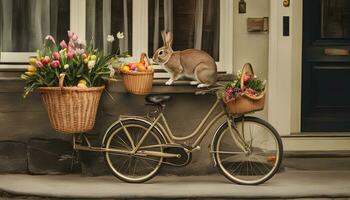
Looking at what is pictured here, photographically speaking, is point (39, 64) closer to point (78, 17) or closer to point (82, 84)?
point (82, 84)

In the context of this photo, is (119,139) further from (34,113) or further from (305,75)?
(305,75)

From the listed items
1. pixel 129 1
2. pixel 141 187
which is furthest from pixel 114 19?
pixel 141 187

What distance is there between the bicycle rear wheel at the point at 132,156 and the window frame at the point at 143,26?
2.50 feet

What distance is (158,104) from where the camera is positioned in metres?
8.20

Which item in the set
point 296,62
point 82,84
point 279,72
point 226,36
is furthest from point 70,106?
point 296,62

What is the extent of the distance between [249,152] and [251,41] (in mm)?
1333

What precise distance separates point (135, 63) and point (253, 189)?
1680mm

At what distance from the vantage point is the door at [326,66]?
9.27 metres

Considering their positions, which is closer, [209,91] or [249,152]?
[249,152]

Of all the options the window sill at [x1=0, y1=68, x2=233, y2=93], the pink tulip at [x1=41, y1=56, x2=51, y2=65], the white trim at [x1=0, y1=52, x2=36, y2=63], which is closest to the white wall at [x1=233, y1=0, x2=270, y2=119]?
the window sill at [x1=0, y1=68, x2=233, y2=93]

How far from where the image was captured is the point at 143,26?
347 inches

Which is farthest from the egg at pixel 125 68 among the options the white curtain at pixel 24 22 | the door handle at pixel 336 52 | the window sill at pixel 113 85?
the door handle at pixel 336 52

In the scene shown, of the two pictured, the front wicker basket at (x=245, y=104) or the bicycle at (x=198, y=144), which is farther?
the bicycle at (x=198, y=144)

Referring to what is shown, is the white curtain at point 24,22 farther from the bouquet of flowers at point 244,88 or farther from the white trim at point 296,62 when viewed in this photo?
the white trim at point 296,62
